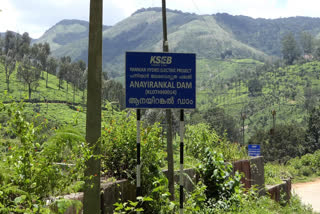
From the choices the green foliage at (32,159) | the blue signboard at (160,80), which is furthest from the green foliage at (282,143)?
the green foliage at (32,159)

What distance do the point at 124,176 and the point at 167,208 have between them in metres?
0.78

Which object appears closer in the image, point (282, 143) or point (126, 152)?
point (126, 152)

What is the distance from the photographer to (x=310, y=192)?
28.2 meters

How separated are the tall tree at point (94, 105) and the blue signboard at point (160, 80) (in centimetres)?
147

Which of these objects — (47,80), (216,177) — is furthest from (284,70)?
(216,177)

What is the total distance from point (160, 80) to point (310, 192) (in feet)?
81.8

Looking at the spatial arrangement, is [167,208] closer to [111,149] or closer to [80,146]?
[111,149]

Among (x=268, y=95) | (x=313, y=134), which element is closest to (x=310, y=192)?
(x=313, y=134)

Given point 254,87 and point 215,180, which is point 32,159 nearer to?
point 215,180

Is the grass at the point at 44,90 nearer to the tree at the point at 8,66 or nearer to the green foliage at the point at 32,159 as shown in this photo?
the tree at the point at 8,66

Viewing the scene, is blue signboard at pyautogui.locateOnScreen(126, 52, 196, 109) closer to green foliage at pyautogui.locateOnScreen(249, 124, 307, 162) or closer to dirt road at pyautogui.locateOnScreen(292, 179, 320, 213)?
dirt road at pyautogui.locateOnScreen(292, 179, 320, 213)

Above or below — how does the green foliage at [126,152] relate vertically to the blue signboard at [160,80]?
below

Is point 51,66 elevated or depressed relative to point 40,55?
depressed

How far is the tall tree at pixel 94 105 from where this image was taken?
14.6ft
